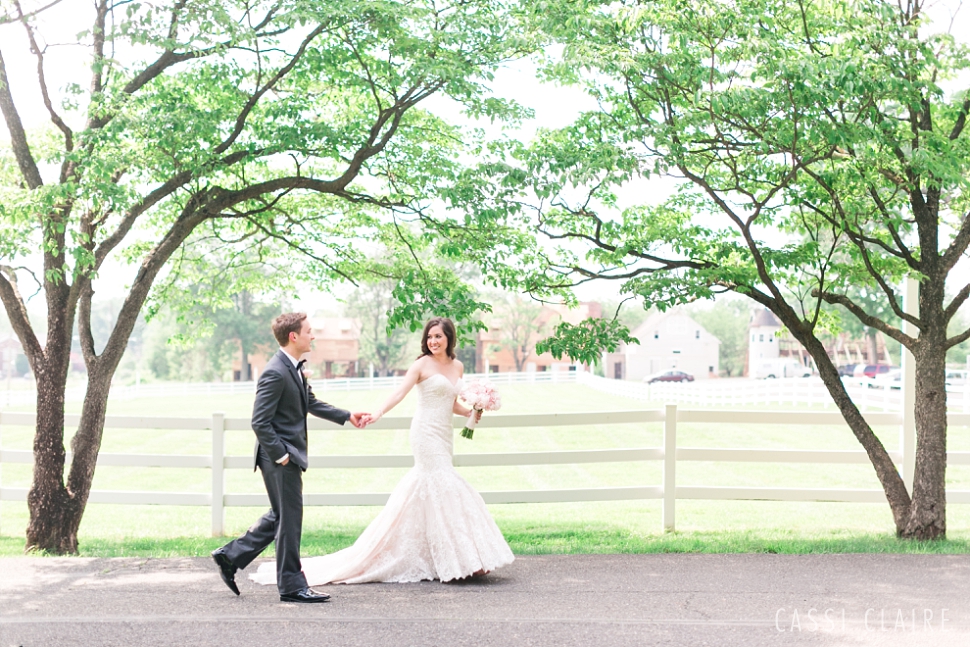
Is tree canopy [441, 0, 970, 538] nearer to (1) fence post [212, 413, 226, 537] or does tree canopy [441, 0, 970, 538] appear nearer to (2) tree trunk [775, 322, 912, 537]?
(2) tree trunk [775, 322, 912, 537]

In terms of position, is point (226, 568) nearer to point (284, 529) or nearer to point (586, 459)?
point (284, 529)

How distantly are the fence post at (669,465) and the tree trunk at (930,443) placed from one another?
7.38ft

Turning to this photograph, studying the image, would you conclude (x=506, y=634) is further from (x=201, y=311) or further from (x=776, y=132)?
(x=201, y=311)

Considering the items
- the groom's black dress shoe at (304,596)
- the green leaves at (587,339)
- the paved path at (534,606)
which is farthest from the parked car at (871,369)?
the groom's black dress shoe at (304,596)

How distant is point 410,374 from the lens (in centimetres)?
711

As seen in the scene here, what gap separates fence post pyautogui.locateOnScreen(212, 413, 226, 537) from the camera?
9.59 meters

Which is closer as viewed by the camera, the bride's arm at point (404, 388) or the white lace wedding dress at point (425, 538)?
the white lace wedding dress at point (425, 538)

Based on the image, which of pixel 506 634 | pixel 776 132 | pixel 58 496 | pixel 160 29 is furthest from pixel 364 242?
pixel 506 634

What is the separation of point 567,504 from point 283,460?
12595mm

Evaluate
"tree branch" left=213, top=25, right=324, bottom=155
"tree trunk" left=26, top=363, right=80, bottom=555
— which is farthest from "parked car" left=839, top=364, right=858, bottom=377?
"tree trunk" left=26, top=363, right=80, bottom=555

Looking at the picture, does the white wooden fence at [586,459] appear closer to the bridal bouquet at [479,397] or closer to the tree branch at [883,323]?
the tree branch at [883,323]

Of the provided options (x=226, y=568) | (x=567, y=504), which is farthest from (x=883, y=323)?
Result: (x=567, y=504)

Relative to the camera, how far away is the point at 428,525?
6918 millimetres

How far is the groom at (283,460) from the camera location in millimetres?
6066
